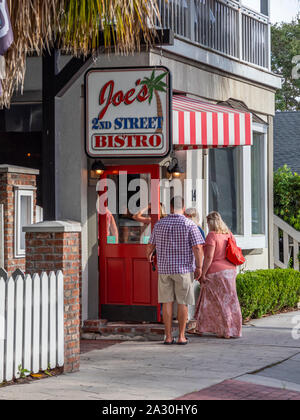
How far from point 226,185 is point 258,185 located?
1.38 meters

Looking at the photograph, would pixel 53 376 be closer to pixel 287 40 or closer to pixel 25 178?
pixel 25 178

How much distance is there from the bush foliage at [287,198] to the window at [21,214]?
23.2 ft

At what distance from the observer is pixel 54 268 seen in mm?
8672

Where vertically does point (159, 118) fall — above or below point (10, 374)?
above

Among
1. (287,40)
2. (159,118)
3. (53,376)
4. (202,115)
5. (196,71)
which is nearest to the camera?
(53,376)

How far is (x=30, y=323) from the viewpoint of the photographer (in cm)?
805

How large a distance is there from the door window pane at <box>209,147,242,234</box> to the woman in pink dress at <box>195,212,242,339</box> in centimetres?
210

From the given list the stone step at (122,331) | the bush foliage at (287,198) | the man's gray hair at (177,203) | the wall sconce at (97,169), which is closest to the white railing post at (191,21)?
the wall sconce at (97,169)

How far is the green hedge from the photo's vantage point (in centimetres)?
1291

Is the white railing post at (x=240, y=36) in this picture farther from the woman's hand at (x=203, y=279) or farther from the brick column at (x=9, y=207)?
the brick column at (x=9, y=207)

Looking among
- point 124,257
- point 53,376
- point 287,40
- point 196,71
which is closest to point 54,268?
point 53,376

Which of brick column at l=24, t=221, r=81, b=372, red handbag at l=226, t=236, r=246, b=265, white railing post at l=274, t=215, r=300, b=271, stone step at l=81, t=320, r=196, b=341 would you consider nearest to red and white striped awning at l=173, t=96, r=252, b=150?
red handbag at l=226, t=236, r=246, b=265

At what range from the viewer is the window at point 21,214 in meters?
11.1
